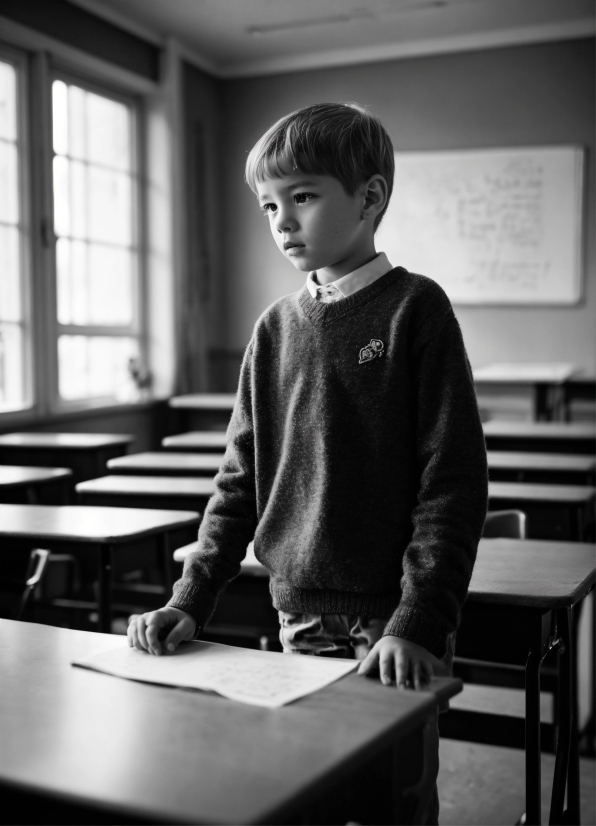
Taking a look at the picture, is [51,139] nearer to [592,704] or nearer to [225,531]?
[592,704]

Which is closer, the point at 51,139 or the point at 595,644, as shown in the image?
the point at 595,644

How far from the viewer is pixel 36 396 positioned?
5090 mm

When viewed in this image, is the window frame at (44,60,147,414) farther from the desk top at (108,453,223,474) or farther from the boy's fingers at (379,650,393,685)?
the boy's fingers at (379,650,393,685)

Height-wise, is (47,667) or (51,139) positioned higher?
(51,139)

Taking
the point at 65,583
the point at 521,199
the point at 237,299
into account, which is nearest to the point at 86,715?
the point at 65,583

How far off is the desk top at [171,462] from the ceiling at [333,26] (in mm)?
3110

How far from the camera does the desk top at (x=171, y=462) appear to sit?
327 centimetres

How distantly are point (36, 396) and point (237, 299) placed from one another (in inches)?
89.0

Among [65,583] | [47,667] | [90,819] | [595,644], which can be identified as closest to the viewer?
[90,819]

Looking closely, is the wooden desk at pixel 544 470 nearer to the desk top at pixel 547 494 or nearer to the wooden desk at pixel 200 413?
the desk top at pixel 547 494

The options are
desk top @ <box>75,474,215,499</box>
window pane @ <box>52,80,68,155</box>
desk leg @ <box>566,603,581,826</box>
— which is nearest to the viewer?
desk leg @ <box>566,603,581,826</box>

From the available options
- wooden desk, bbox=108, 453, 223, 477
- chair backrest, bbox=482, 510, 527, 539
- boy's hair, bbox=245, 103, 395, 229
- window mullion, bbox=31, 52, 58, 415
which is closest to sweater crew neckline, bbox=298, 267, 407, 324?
boy's hair, bbox=245, 103, 395, 229

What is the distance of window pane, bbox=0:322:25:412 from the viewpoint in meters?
4.93

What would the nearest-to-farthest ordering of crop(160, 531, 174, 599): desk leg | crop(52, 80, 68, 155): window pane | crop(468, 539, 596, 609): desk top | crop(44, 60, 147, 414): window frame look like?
crop(468, 539, 596, 609): desk top
crop(160, 531, 174, 599): desk leg
crop(44, 60, 147, 414): window frame
crop(52, 80, 68, 155): window pane
